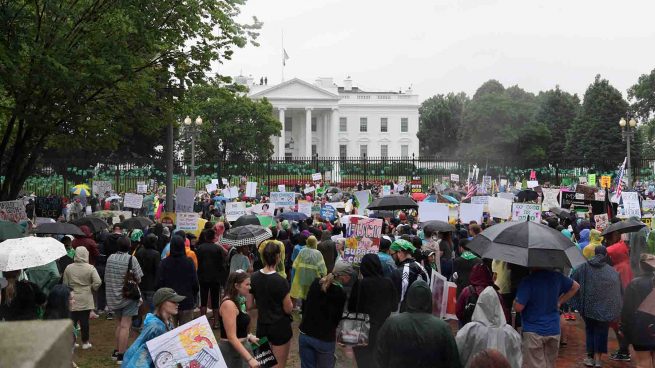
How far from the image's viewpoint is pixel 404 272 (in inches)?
321

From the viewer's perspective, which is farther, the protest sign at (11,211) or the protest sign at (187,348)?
the protest sign at (11,211)

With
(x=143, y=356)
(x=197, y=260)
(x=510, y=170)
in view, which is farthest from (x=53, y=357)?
(x=510, y=170)

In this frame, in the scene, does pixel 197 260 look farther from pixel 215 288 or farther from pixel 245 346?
pixel 245 346

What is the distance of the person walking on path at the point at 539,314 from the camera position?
6.80 meters

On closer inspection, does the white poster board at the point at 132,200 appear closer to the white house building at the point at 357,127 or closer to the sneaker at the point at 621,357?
the sneaker at the point at 621,357

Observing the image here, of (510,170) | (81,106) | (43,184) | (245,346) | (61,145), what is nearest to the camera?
(245,346)

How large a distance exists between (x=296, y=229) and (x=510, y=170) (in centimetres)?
2784

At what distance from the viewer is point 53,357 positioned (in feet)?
5.63

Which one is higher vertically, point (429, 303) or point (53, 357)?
point (53, 357)

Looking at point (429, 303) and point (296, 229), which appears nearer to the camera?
point (429, 303)

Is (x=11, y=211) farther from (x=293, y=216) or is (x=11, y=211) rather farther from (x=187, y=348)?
(x=187, y=348)

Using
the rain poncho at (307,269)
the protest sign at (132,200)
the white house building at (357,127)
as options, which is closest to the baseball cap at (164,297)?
the rain poncho at (307,269)

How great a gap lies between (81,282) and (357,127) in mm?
89110

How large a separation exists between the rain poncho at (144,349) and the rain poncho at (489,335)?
88.8 inches
